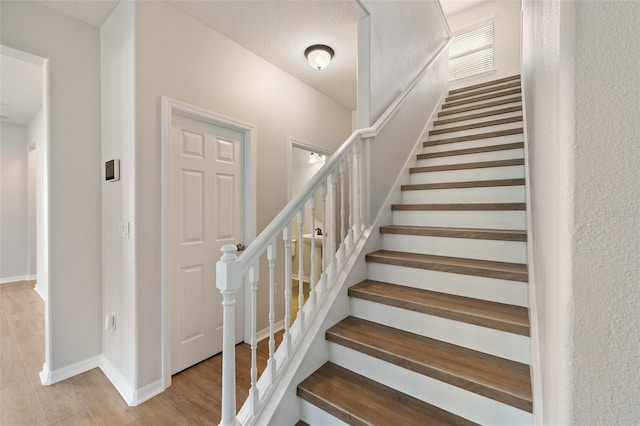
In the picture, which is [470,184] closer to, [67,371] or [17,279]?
[67,371]

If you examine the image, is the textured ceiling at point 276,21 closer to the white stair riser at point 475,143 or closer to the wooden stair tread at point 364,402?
the white stair riser at point 475,143

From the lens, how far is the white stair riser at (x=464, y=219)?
173cm

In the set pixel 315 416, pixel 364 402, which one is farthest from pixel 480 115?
pixel 315 416

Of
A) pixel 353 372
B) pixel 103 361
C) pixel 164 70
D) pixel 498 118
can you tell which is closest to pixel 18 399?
pixel 103 361

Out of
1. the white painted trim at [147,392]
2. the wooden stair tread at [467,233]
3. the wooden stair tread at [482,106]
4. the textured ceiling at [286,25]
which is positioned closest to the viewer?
the wooden stair tread at [467,233]

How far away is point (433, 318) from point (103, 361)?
2524mm

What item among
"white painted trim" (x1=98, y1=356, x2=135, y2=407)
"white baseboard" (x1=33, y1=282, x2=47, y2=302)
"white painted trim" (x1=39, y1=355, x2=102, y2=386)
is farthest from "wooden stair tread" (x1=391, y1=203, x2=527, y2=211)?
"white baseboard" (x1=33, y1=282, x2=47, y2=302)

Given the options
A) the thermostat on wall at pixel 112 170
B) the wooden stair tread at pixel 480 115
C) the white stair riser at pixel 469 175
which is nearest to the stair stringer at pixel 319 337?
the white stair riser at pixel 469 175

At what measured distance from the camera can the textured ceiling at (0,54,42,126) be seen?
270cm

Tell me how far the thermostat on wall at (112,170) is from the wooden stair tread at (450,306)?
187cm

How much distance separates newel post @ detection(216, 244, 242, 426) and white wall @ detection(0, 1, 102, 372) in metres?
1.85

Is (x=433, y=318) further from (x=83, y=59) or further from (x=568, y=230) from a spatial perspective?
(x=83, y=59)

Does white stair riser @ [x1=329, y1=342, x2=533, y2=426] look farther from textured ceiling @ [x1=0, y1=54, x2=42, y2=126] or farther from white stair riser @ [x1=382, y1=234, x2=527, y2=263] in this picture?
textured ceiling @ [x1=0, y1=54, x2=42, y2=126]

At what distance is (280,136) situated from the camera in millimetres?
2949
